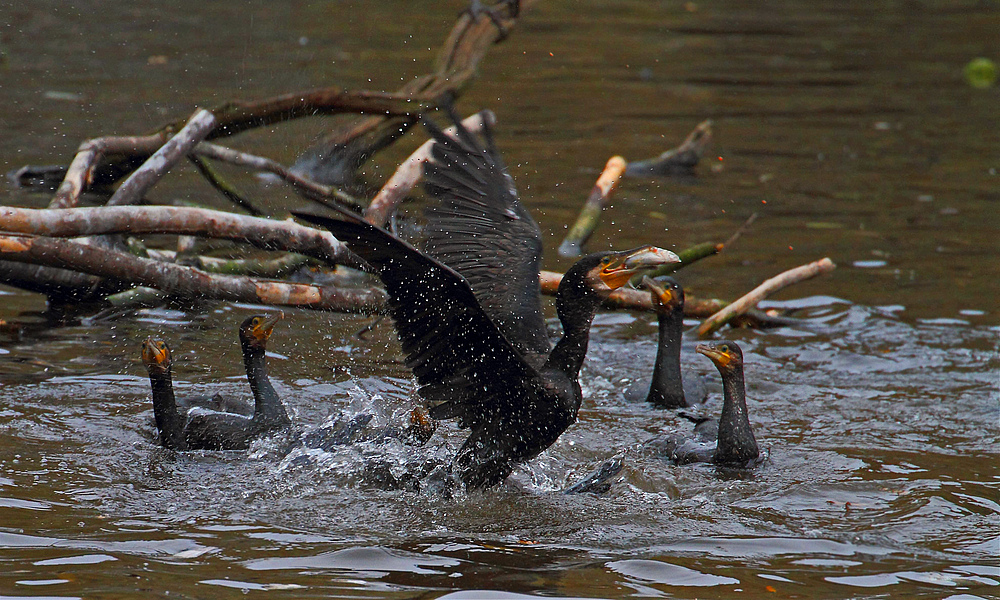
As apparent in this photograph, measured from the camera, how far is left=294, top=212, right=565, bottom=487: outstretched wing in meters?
4.19

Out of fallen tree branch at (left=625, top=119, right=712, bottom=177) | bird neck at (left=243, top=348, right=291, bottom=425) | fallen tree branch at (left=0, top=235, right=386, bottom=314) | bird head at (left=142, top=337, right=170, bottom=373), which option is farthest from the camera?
fallen tree branch at (left=625, top=119, right=712, bottom=177)

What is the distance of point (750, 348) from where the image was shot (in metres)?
7.22

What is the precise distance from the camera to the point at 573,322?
4.84 m

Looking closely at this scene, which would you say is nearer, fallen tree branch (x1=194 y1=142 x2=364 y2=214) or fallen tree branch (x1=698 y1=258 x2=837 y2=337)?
fallen tree branch (x1=698 y1=258 x2=837 y2=337)

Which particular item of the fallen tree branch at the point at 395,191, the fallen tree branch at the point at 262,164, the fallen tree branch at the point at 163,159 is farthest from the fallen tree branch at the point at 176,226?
the fallen tree branch at the point at 262,164

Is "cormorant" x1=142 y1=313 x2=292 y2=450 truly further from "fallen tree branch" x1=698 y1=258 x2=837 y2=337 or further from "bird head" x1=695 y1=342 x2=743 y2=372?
"fallen tree branch" x1=698 y1=258 x2=837 y2=337

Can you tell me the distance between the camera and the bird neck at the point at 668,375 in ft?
20.6

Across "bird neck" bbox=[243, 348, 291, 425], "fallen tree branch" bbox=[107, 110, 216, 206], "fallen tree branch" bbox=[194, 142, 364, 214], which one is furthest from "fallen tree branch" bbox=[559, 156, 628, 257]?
"bird neck" bbox=[243, 348, 291, 425]

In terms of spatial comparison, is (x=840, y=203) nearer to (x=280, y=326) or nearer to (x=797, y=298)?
(x=797, y=298)

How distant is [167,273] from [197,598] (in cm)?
276

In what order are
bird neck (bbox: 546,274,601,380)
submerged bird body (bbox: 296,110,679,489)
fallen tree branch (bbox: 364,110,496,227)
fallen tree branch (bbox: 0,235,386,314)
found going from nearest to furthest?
submerged bird body (bbox: 296,110,679,489)
bird neck (bbox: 546,274,601,380)
fallen tree branch (bbox: 0,235,386,314)
fallen tree branch (bbox: 364,110,496,227)

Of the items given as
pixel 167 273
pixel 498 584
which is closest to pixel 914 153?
pixel 167 273

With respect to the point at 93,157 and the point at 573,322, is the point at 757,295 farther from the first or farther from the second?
the point at 93,157

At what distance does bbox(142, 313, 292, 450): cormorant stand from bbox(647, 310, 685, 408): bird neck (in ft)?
6.69
